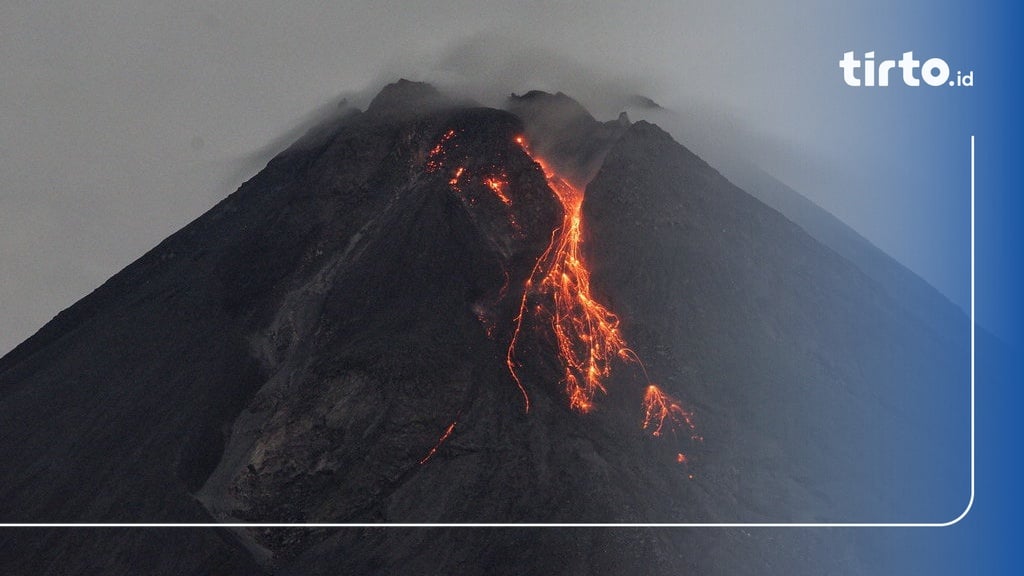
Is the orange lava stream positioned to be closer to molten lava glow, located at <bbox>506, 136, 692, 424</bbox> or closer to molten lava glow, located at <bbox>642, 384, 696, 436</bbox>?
molten lava glow, located at <bbox>506, 136, 692, 424</bbox>

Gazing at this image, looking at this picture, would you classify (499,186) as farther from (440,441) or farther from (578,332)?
(440,441)

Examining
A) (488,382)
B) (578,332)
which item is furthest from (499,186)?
(488,382)

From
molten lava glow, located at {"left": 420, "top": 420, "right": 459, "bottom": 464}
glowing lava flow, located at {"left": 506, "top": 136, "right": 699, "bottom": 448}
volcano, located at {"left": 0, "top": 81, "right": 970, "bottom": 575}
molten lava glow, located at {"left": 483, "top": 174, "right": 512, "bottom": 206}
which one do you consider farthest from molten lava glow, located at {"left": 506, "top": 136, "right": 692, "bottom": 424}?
molten lava glow, located at {"left": 420, "top": 420, "right": 459, "bottom": 464}

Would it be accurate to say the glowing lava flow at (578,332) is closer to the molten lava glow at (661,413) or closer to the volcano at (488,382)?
the molten lava glow at (661,413)

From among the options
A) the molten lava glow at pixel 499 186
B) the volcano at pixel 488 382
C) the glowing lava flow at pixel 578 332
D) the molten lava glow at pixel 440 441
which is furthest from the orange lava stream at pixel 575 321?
the molten lava glow at pixel 440 441

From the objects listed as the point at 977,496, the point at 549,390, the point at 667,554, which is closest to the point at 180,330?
the point at 549,390

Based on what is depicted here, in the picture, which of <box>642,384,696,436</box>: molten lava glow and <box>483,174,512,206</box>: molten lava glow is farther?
<box>483,174,512,206</box>: molten lava glow

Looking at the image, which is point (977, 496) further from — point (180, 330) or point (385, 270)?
point (180, 330)
